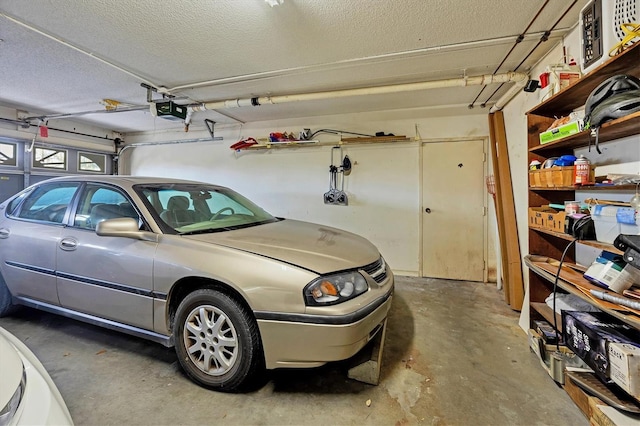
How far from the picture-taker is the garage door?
178 inches

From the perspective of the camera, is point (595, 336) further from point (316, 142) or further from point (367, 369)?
point (316, 142)

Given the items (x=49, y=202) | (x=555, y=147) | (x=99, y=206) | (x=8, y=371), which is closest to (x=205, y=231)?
(x=99, y=206)

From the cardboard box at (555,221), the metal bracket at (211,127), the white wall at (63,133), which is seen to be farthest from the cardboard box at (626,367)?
the white wall at (63,133)

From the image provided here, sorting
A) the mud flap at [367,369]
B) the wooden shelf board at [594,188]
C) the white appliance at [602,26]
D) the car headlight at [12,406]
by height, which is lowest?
the mud flap at [367,369]

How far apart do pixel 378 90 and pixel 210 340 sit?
2.98 m

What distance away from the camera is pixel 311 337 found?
1.42m

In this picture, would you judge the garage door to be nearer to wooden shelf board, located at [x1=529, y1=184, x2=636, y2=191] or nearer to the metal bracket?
the metal bracket

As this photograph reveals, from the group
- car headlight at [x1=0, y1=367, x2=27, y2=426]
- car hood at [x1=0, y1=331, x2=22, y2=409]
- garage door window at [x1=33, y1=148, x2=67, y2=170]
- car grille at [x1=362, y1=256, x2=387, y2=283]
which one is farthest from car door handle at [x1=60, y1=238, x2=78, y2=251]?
garage door window at [x1=33, y1=148, x2=67, y2=170]

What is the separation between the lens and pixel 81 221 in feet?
6.72

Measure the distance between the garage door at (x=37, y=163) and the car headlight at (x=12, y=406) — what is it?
5744 millimetres

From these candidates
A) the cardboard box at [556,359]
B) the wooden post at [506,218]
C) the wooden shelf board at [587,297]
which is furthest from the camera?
the wooden post at [506,218]

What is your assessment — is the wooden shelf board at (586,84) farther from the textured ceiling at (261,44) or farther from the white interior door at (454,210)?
the white interior door at (454,210)

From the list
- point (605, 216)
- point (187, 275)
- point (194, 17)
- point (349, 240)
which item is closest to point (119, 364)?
point (187, 275)

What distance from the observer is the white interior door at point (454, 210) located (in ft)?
12.7
